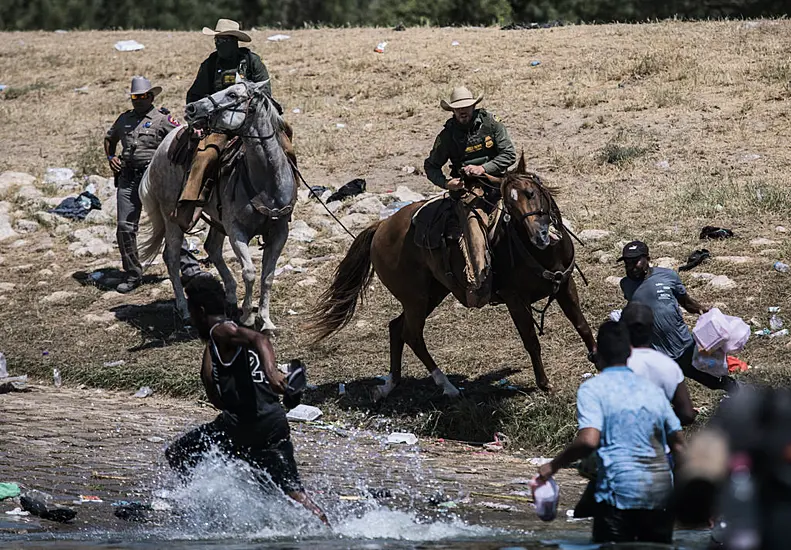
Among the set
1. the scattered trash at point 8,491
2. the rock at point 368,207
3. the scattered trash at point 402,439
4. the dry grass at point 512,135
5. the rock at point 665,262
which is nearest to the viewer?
the scattered trash at point 8,491

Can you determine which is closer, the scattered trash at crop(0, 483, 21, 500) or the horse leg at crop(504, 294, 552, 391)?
the scattered trash at crop(0, 483, 21, 500)

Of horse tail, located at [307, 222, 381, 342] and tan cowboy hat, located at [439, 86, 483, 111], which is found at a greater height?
tan cowboy hat, located at [439, 86, 483, 111]

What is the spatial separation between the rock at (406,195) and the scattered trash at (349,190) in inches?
18.5

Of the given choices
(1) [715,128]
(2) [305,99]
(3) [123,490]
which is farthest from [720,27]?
(3) [123,490]

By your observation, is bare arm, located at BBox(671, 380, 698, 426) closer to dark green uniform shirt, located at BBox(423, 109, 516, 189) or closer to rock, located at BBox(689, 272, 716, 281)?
dark green uniform shirt, located at BBox(423, 109, 516, 189)

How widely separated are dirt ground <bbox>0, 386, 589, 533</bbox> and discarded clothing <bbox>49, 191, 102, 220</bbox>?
18.7 ft

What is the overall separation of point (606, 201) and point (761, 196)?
1.84 meters

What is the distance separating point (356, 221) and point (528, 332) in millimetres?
5522

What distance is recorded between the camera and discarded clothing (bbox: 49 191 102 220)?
1662cm

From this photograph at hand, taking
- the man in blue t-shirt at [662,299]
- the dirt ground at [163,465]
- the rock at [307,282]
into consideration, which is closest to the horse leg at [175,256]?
the rock at [307,282]

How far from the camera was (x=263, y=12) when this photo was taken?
4769 cm

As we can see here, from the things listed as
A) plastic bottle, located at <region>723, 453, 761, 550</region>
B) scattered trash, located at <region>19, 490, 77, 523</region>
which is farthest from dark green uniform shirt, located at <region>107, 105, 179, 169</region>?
plastic bottle, located at <region>723, 453, 761, 550</region>

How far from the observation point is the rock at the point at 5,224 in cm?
1627

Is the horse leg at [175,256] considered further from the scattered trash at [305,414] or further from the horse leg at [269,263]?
the scattered trash at [305,414]
